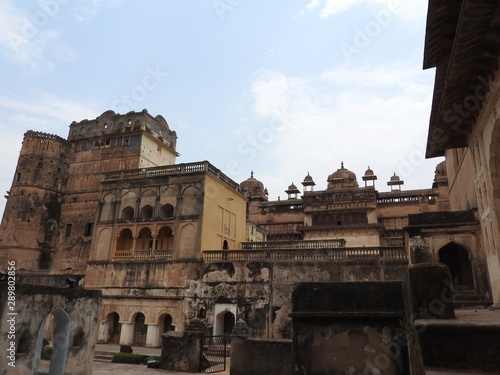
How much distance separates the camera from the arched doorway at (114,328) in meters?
23.1

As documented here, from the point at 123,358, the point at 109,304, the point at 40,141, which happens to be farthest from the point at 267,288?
the point at 40,141

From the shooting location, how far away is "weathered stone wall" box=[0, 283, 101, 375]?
8.32 metres

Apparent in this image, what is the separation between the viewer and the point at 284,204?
38438mm

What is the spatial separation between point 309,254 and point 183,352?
899 centimetres

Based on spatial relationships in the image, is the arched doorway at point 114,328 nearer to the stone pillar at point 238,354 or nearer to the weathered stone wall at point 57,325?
the weathered stone wall at point 57,325

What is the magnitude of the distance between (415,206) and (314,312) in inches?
1184

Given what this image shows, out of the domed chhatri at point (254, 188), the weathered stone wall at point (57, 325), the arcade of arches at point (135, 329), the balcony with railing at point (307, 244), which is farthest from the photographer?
the domed chhatri at point (254, 188)

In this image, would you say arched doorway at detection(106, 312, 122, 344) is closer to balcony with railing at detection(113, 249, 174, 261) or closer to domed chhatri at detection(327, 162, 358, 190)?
balcony with railing at detection(113, 249, 174, 261)

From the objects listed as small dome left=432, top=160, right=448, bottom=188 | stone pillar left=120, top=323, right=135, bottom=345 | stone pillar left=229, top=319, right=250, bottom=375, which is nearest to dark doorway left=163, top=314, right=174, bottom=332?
stone pillar left=120, top=323, right=135, bottom=345

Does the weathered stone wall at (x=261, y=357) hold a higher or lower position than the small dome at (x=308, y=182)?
lower

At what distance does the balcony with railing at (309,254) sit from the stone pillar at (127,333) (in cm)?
598

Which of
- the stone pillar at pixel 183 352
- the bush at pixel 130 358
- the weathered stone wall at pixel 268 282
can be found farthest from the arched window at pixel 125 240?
the stone pillar at pixel 183 352

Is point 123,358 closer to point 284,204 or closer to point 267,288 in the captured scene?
point 267,288

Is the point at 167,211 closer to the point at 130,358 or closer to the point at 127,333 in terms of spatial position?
the point at 127,333
